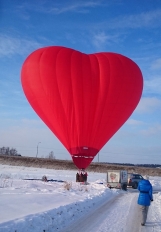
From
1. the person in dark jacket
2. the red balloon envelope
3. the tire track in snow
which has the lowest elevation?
the tire track in snow

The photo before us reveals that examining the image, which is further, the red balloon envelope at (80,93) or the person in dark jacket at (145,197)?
the red balloon envelope at (80,93)

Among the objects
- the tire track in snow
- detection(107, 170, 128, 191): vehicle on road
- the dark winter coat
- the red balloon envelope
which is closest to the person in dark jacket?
the dark winter coat

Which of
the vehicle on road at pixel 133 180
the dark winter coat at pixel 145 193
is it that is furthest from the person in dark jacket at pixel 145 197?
the vehicle on road at pixel 133 180

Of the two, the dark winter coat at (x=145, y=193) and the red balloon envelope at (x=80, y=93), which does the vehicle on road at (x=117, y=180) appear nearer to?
the red balloon envelope at (x=80, y=93)

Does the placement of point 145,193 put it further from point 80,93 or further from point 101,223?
point 80,93

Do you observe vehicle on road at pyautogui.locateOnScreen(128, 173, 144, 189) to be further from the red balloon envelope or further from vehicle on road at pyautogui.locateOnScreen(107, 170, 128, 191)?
the red balloon envelope

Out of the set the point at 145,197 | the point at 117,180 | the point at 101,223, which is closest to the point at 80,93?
the point at 117,180

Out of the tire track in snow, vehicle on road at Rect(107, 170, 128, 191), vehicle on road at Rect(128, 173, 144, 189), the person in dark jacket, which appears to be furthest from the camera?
vehicle on road at Rect(128, 173, 144, 189)
